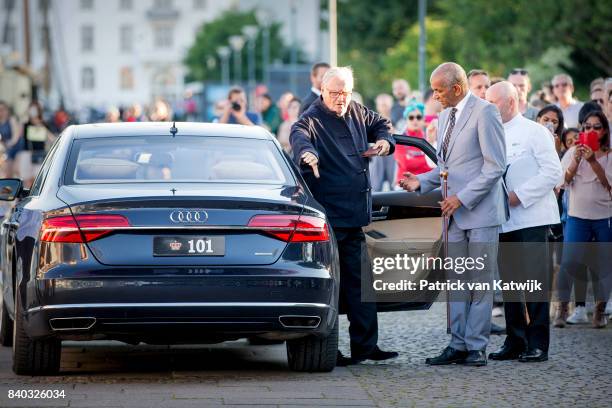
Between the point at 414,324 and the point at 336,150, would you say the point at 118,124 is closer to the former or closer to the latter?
the point at 336,150

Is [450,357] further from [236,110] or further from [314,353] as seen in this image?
[236,110]

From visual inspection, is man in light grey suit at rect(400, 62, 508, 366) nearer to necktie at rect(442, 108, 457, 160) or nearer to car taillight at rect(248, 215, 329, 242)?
necktie at rect(442, 108, 457, 160)

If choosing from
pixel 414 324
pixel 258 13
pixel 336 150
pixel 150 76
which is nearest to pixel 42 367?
pixel 336 150

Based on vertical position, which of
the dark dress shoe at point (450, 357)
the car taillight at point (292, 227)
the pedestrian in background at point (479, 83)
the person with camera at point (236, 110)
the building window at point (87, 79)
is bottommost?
the building window at point (87, 79)

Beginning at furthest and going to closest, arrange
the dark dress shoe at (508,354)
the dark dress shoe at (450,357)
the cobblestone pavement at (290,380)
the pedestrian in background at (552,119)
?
the pedestrian in background at (552,119), the dark dress shoe at (508,354), the dark dress shoe at (450,357), the cobblestone pavement at (290,380)

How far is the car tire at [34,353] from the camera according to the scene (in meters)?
8.62

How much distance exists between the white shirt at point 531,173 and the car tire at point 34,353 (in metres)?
2.97

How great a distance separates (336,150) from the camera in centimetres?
957

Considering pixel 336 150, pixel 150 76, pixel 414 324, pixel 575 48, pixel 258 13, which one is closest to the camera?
pixel 336 150

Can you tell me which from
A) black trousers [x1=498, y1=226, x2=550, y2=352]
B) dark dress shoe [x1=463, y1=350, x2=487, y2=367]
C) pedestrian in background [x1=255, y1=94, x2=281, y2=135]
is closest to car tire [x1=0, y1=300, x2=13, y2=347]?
A: dark dress shoe [x1=463, y1=350, x2=487, y2=367]

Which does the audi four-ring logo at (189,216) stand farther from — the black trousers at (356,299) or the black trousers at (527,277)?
the black trousers at (527,277)

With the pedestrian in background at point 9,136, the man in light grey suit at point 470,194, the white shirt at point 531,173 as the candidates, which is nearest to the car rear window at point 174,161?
the man in light grey suit at point 470,194

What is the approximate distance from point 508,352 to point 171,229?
274 centimetres

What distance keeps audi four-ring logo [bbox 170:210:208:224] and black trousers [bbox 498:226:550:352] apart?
249 cm
